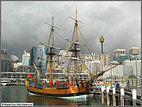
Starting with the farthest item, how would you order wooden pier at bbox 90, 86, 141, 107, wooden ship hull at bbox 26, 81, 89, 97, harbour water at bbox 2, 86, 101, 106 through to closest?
1. wooden ship hull at bbox 26, 81, 89, 97
2. harbour water at bbox 2, 86, 101, 106
3. wooden pier at bbox 90, 86, 141, 107

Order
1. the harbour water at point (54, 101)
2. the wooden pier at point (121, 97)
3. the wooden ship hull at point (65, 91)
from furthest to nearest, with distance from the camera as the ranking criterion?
1. the wooden ship hull at point (65, 91)
2. the harbour water at point (54, 101)
3. the wooden pier at point (121, 97)

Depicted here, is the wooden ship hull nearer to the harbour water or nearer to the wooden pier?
the harbour water

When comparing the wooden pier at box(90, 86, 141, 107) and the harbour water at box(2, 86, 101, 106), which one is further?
the harbour water at box(2, 86, 101, 106)

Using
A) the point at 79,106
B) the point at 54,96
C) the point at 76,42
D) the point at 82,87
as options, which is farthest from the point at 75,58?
the point at 79,106

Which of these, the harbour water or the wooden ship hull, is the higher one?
the wooden ship hull

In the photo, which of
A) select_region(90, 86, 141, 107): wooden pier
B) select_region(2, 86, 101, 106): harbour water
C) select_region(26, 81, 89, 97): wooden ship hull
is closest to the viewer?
select_region(90, 86, 141, 107): wooden pier

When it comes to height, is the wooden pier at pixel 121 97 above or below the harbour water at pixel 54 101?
above

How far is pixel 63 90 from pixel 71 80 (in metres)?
3.95

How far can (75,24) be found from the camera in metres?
44.4

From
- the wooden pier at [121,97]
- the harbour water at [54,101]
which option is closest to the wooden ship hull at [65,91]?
the harbour water at [54,101]

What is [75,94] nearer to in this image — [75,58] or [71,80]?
[71,80]

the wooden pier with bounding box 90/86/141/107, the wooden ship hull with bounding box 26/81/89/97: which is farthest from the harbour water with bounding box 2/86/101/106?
the wooden pier with bounding box 90/86/141/107

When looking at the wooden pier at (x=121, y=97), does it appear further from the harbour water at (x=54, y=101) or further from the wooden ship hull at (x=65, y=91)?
the wooden ship hull at (x=65, y=91)

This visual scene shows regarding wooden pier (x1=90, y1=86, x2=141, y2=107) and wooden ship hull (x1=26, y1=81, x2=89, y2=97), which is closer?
wooden pier (x1=90, y1=86, x2=141, y2=107)
